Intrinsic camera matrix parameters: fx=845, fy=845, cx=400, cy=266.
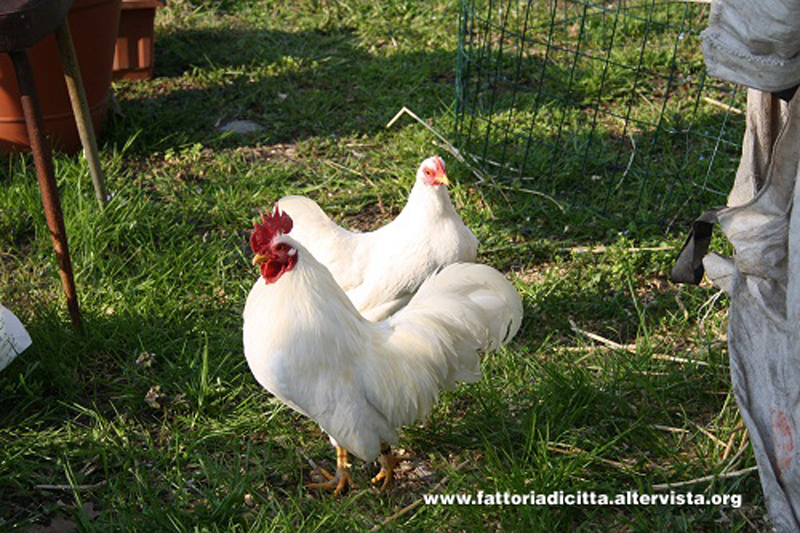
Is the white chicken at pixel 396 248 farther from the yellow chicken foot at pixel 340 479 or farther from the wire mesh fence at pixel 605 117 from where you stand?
the wire mesh fence at pixel 605 117

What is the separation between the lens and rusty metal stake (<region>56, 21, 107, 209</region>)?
3.50 meters

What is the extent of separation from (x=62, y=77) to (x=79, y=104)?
0.90 m

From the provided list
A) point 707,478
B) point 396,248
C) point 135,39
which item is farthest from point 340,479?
point 135,39

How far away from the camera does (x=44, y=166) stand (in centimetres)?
312

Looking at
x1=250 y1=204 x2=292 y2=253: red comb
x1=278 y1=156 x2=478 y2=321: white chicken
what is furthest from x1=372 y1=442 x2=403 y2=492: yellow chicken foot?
x1=250 y1=204 x2=292 y2=253: red comb

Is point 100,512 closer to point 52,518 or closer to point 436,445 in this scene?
point 52,518

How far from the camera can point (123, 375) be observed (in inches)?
130

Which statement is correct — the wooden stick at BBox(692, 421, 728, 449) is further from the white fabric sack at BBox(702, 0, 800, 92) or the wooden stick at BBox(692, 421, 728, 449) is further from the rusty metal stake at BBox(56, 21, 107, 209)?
the rusty metal stake at BBox(56, 21, 107, 209)

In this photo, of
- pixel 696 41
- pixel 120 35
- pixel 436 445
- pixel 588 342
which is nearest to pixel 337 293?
pixel 436 445

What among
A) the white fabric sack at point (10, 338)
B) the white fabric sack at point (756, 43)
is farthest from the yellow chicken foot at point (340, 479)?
the white fabric sack at point (756, 43)

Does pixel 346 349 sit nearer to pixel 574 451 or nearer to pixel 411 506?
pixel 411 506

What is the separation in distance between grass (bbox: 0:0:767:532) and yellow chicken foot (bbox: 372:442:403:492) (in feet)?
0.17

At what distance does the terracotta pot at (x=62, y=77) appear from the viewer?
4367 millimetres

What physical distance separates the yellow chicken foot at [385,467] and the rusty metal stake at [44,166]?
4.48 feet
